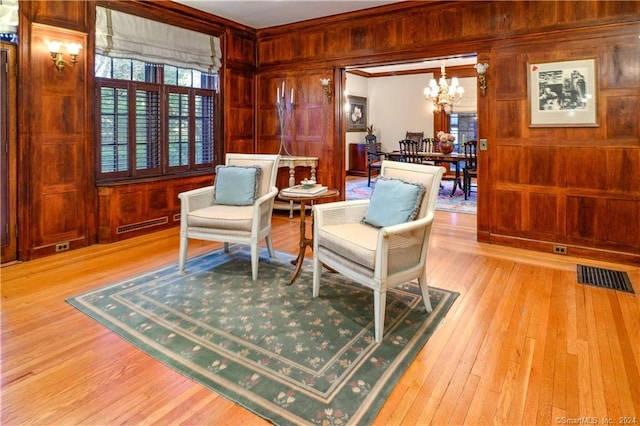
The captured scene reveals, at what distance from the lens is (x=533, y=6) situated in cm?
403

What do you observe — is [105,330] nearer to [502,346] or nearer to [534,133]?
[502,346]

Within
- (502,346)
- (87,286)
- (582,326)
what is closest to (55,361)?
(87,286)

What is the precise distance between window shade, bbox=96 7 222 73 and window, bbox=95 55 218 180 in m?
0.14

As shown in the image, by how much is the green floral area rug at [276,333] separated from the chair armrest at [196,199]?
558 mm

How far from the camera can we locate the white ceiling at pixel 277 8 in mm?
4824

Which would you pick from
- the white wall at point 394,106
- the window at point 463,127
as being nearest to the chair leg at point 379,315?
the window at point 463,127

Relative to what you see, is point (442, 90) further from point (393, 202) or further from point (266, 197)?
point (393, 202)

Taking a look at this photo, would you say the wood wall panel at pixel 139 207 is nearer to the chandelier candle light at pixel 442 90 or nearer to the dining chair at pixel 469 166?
the dining chair at pixel 469 166

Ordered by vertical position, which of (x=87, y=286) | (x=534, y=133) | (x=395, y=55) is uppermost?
(x=395, y=55)

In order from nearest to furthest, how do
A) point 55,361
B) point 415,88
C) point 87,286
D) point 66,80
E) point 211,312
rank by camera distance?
point 55,361 < point 211,312 < point 87,286 < point 66,80 < point 415,88

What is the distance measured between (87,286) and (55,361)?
1.17 m

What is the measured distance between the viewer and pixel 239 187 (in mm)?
3785

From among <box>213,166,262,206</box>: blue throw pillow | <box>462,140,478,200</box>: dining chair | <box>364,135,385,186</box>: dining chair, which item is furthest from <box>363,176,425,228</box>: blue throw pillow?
<box>364,135,385,186</box>: dining chair

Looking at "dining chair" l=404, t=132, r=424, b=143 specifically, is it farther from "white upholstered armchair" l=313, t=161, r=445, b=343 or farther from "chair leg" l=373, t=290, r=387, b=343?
"chair leg" l=373, t=290, r=387, b=343
